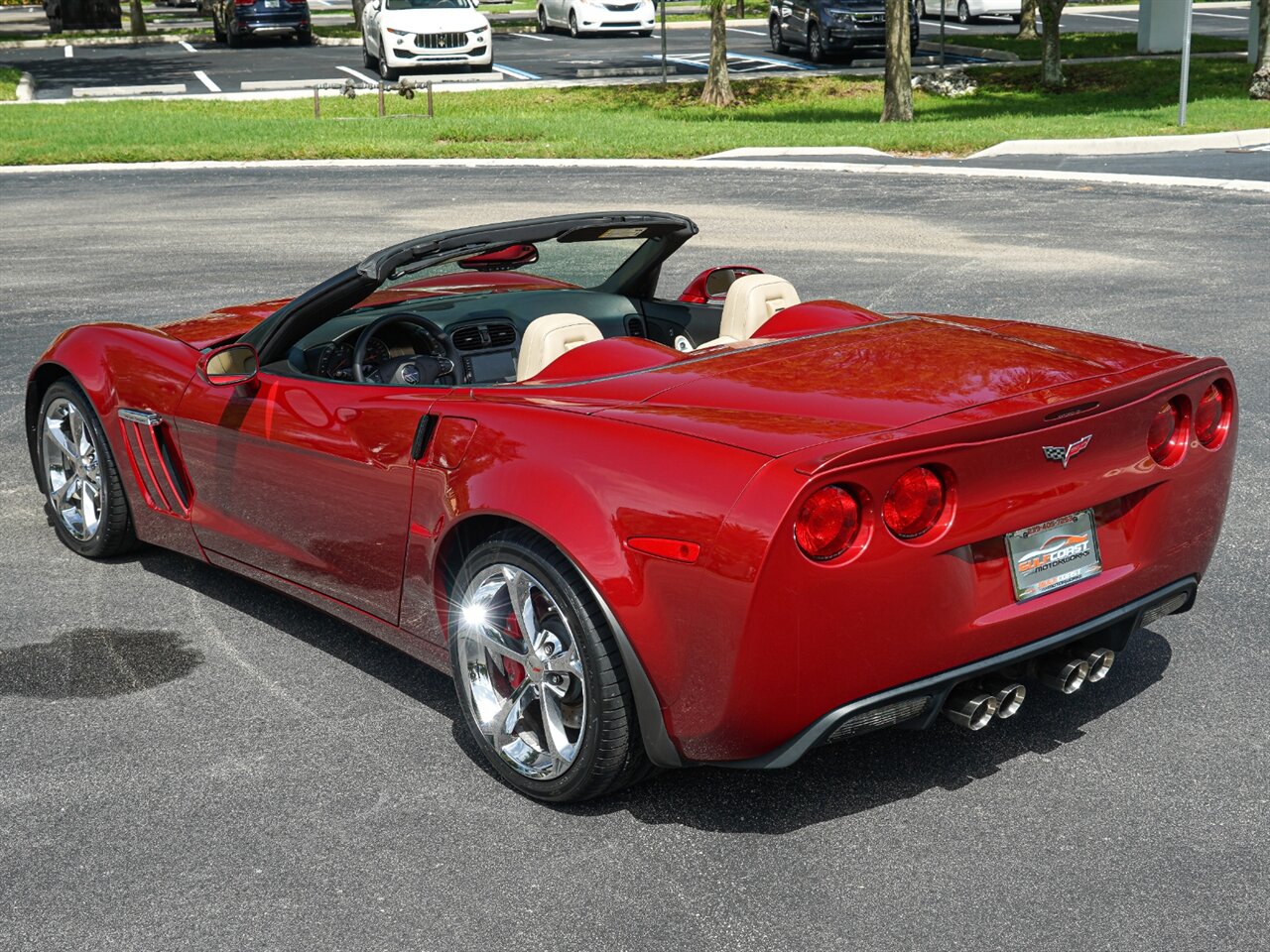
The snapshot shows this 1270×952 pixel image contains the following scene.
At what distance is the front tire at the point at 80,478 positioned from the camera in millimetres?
5859

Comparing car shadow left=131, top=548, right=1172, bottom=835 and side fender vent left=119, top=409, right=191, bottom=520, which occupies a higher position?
side fender vent left=119, top=409, right=191, bottom=520

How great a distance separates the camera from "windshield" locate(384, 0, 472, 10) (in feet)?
109

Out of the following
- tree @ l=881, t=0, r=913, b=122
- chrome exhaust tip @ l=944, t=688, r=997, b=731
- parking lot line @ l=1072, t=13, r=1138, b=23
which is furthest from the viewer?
parking lot line @ l=1072, t=13, r=1138, b=23

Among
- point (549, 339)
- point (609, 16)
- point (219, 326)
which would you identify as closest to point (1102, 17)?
point (609, 16)

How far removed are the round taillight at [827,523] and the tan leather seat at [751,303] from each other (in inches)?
62.5

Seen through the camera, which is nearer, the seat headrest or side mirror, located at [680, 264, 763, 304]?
the seat headrest

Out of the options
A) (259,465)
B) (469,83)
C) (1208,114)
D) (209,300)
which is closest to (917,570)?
(259,465)

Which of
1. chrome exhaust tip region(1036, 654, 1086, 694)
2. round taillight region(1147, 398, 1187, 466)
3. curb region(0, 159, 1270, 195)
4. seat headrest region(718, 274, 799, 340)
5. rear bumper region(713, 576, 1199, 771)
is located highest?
seat headrest region(718, 274, 799, 340)

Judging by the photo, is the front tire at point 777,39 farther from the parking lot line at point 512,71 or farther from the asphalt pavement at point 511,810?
the asphalt pavement at point 511,810

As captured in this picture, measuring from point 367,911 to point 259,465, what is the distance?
183cm

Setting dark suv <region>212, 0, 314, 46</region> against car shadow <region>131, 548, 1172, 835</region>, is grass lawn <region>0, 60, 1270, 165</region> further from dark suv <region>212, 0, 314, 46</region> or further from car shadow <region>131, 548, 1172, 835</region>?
car shadow <region>131, 548, 1172, 835</region>

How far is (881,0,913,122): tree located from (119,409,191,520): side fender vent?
20594 millimetres

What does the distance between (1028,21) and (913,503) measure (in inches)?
1555

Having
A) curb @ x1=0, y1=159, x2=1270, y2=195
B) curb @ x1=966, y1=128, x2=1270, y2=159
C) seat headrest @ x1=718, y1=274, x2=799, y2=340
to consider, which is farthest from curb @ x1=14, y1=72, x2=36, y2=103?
seat headrest @ x1=718, y1=274, x2=799, y2=340
